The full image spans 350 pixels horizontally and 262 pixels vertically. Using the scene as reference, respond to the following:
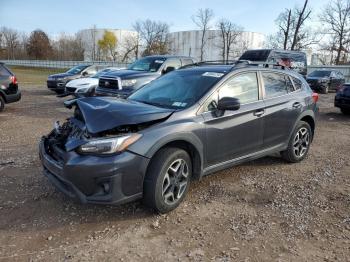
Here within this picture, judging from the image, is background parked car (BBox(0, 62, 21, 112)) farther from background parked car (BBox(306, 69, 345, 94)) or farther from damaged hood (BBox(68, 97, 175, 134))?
background parked car (BBox(306, 69, 345, 94))

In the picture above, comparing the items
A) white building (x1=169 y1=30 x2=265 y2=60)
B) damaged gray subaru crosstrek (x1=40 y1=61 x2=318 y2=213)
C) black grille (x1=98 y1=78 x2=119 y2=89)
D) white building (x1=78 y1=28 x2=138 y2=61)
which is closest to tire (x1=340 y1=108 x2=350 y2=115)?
damaged gray subaru crosstrek (x1=40 y1=61 x2=318 y2=213)

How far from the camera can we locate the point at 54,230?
364 cm

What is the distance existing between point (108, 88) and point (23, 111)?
10.9 feet

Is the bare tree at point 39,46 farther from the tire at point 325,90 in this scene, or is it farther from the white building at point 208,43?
the tire at point 325,90

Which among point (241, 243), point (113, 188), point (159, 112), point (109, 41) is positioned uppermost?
point (109, 41)

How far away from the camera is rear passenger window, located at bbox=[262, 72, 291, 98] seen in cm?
532

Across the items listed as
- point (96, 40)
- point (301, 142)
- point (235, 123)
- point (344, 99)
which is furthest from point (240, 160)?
point (96, 40)

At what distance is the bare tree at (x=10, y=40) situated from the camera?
275 ft

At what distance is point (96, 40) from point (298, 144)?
88.7 metres

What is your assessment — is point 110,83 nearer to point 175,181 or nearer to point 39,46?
point 175,181

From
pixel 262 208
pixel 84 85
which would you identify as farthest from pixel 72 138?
pixel 84 85

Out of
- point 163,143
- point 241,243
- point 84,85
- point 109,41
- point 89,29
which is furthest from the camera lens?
point 89,29

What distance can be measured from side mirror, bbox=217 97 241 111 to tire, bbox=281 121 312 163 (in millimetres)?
1945

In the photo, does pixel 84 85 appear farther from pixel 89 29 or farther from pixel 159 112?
pixel 89 29
